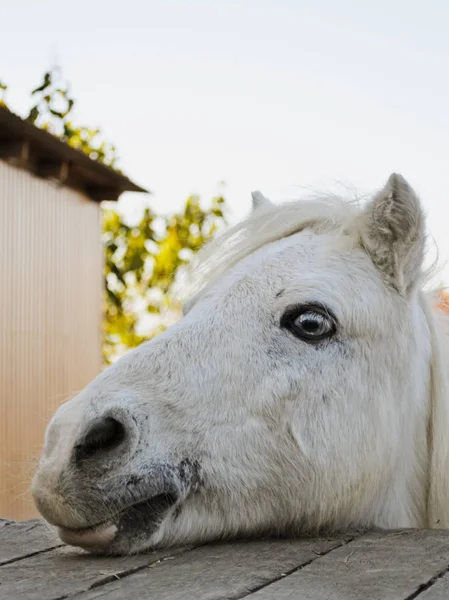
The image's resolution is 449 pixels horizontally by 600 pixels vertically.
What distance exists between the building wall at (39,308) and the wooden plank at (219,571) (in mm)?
8409

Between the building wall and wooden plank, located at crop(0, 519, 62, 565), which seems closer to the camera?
wooden plank, located at crop(0, 519, 62, 565)

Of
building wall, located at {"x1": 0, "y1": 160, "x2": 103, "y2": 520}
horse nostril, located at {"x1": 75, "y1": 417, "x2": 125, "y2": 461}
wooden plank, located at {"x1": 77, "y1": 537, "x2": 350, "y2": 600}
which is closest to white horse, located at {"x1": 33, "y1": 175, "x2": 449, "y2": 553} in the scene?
horse nostril, located at {"x1": 75, "y1": 417, "x2": 125, "y2": 461}

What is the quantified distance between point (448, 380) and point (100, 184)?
10943 mm

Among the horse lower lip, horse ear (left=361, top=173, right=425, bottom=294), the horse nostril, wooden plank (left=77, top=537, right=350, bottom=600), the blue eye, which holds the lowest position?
wooden plank (left=77, top=537, right=350, bottom=600)

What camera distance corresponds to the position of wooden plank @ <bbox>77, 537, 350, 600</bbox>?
64.2 inches

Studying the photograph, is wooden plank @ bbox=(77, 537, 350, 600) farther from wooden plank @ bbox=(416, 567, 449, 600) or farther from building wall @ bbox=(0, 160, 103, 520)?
building wall @ bbox=(0, 160, 103, 520)

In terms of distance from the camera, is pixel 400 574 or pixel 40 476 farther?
pixel 40 476

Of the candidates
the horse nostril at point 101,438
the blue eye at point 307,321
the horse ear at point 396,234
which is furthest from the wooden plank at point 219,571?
the horse ear at point 396,234

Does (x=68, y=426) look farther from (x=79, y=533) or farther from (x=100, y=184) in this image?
(x=100, y=184)

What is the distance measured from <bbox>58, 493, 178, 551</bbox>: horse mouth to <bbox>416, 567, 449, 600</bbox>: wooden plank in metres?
0.69

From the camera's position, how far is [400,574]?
1.77 metres

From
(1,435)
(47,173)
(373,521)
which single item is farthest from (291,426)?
(47,173)

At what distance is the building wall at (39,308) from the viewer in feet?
35.3

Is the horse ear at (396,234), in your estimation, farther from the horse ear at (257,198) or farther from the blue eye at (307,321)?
the horse ear at (257,198)
